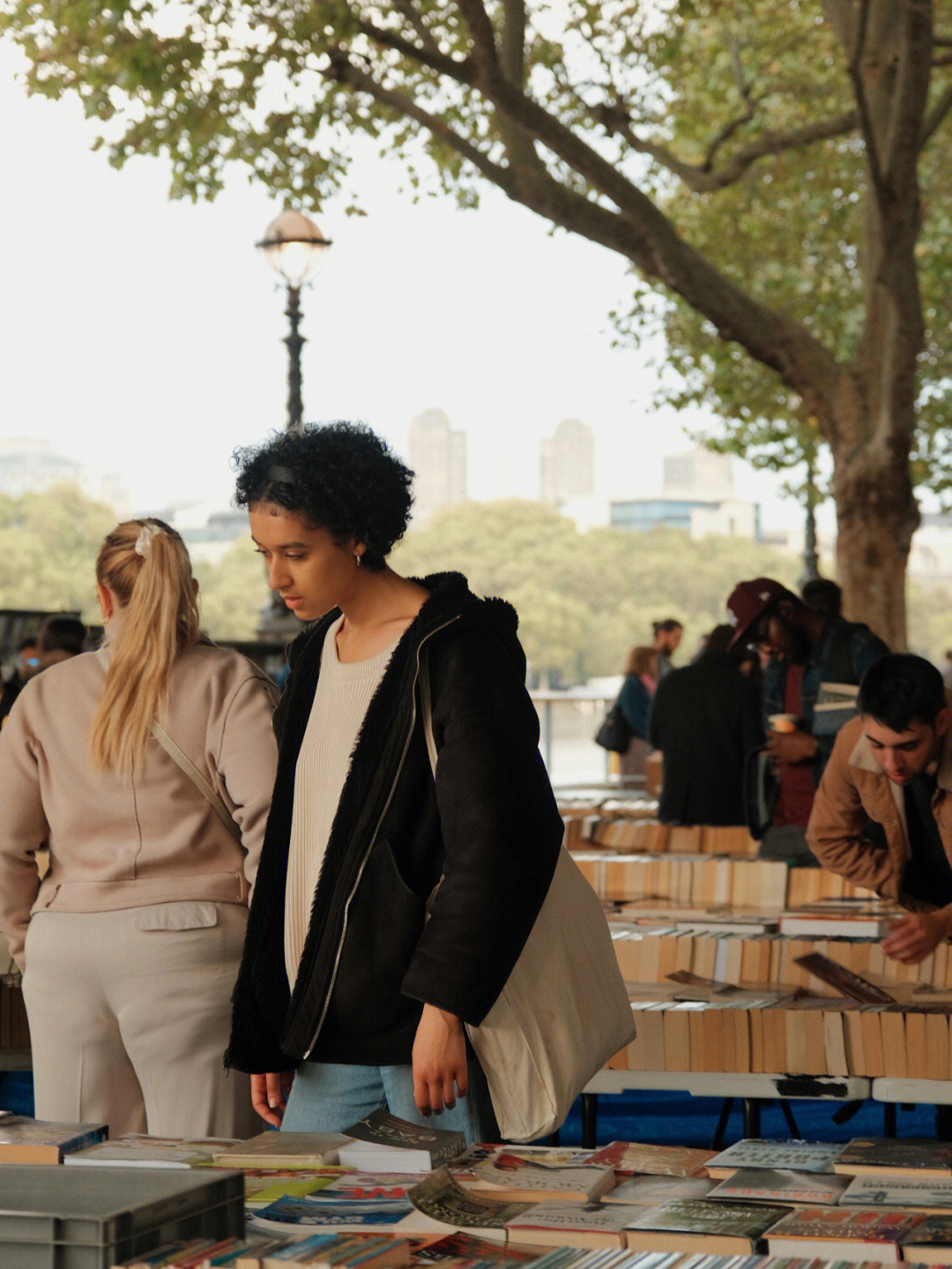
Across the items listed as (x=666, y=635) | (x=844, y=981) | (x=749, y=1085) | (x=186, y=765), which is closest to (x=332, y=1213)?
(x=186, y=765)

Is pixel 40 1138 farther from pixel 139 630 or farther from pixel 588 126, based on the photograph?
pixel 588 126

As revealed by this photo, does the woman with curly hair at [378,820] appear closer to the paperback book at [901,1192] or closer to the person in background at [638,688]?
the paperback book at [901,1192]

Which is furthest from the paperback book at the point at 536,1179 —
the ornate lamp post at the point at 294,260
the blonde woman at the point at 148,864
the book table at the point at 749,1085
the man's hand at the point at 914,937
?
the ornate lamp post at the point at 294,260

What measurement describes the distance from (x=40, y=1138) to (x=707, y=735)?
19.3 ft

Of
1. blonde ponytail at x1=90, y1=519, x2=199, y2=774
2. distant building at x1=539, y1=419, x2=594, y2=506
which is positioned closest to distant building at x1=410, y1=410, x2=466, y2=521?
distant building at x1=539, y1=419, x2=594, y2=506

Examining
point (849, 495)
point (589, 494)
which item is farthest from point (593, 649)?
point (849, 495)

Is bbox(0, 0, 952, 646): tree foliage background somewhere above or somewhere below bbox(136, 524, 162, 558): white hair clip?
above

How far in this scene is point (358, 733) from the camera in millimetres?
2963

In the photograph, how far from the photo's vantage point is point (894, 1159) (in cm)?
273

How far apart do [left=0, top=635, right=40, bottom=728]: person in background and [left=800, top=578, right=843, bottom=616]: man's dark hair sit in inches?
143

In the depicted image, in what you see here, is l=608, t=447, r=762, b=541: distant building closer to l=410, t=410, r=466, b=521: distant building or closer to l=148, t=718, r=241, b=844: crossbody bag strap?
l=410, t=410, r=466, b=521: distant building

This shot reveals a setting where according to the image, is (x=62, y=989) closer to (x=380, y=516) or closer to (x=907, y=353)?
(x=380, y=516)

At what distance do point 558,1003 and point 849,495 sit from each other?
9374 millimetres

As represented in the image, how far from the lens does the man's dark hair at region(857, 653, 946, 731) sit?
183 inches
